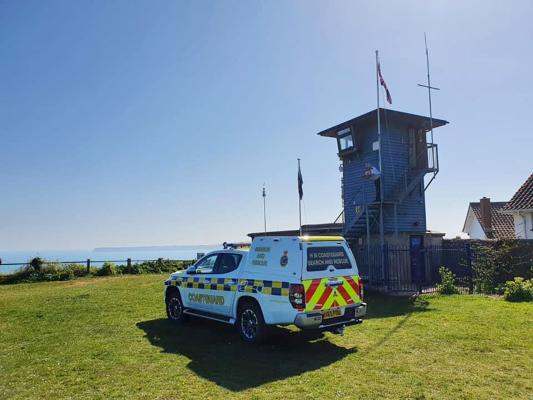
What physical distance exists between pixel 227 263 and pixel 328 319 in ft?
8.64

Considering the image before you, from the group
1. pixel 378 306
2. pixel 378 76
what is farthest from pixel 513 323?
pixel 378 76

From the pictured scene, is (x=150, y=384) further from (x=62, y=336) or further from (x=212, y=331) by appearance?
(x=62, y=336)

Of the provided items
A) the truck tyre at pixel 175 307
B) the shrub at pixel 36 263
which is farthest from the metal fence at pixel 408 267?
the shrub at pixel 36 263

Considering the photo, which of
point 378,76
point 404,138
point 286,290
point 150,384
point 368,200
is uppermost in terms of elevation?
point 378,76

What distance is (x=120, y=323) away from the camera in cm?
1061

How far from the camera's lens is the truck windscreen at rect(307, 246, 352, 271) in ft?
26.2

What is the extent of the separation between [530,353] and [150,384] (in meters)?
6.18

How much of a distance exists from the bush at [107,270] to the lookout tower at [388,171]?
14.8 m

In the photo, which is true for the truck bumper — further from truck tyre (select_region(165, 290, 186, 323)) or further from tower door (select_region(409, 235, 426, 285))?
tower door (select_region(409, 235, 426, 285))

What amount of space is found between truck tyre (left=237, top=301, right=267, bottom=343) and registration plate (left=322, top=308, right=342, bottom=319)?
1130 millimetres

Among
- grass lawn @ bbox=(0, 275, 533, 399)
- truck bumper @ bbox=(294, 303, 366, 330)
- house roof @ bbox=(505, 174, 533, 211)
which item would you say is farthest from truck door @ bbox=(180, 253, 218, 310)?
house roof @ bbox=(505, 174, 533, 211)

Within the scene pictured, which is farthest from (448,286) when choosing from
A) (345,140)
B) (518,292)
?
(345,140)

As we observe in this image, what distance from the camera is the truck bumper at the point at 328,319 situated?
748cm

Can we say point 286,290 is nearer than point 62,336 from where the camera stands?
Yes
